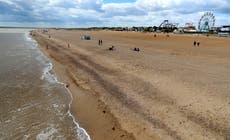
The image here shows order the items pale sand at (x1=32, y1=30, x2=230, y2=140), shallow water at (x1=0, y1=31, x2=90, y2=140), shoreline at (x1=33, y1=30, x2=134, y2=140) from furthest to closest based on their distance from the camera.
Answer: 1. shallow water at (x1=0, y1=31, x2=90, y2=140)
2. shoreline at (x1=33, y1=30, x2=134, y2=140)
3. pale sand at (x1=32, y1=30, x2=230, y2=140)

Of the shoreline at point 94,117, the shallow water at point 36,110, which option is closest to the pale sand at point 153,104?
the shoreline at point 94,117

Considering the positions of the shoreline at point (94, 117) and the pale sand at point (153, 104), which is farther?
the shoreline at point (94, 117)

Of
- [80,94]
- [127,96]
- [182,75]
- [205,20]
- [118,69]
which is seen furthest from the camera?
[205,20]

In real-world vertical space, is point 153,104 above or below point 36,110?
above

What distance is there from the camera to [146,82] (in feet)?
52.4

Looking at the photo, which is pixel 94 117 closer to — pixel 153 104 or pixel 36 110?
pixel 153 104

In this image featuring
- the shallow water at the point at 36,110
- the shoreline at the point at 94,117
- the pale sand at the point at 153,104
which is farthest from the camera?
the shallow water at the point at 36,110

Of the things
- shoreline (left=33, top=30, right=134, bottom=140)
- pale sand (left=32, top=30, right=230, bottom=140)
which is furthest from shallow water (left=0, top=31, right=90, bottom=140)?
pale sand (left=32, top=30, right=230, bottom=140)

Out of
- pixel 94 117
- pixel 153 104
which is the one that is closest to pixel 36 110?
pixel 94 117

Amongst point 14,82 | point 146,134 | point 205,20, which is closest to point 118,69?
point 14,82

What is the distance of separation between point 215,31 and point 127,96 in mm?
133862

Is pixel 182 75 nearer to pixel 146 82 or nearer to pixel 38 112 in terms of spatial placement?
pixel 146 82

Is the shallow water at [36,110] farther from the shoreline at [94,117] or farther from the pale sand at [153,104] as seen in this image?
the pale sand at [153,104]

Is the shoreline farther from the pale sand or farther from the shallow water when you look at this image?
the shallow water
